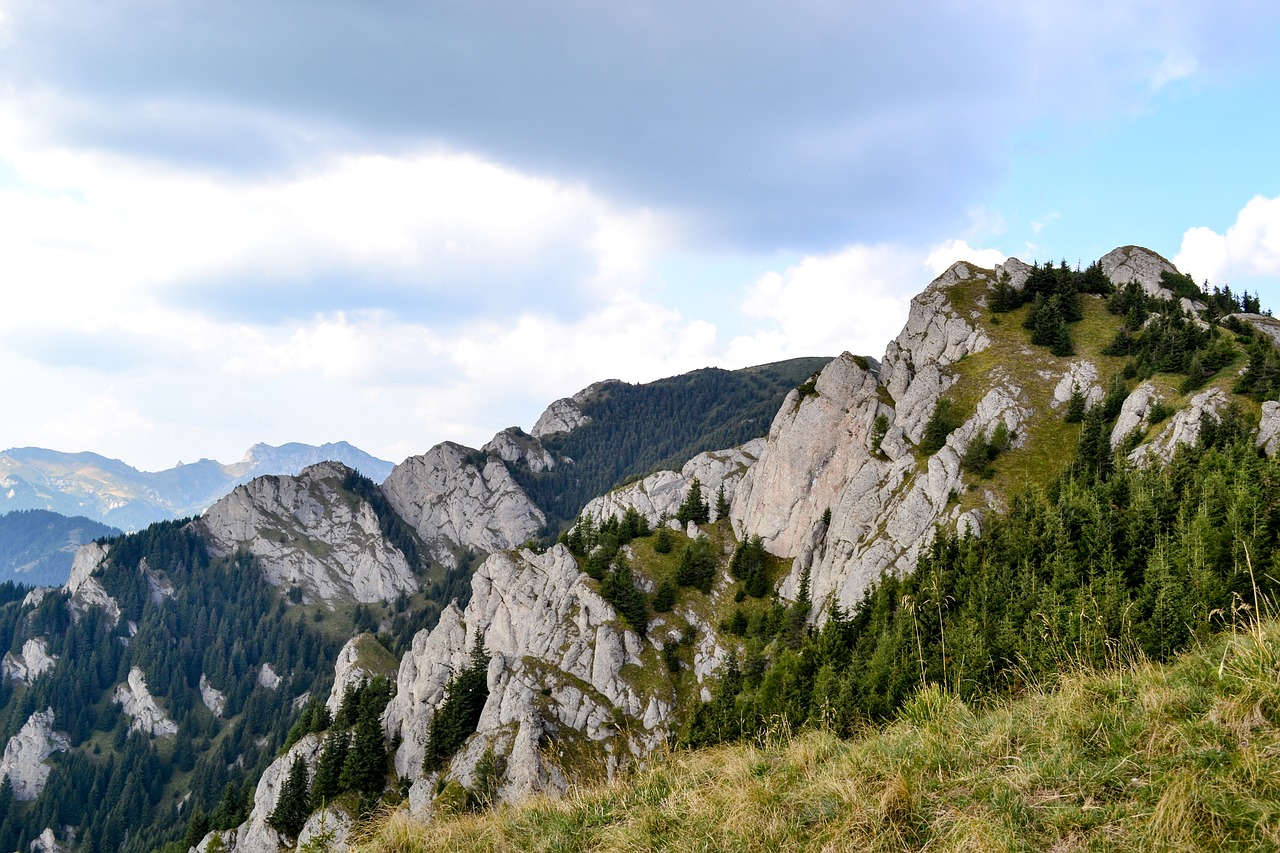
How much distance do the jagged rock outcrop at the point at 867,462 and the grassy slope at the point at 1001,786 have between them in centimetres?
5011

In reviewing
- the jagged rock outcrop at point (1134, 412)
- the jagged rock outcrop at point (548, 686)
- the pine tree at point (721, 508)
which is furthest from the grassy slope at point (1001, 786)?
the pine tree at point (721, 508)

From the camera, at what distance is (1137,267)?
87250 mm

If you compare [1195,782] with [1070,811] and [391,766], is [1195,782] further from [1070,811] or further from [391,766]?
[391,766]

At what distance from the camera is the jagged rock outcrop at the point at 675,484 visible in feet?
436

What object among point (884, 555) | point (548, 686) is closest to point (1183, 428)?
point (884, 555)

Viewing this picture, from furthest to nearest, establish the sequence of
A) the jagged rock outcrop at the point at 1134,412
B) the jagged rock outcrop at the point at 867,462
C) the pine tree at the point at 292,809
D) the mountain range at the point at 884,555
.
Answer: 1. the pine tree at the point at 292,809
2. the jagged rock outcrop at the point at 867,462
3. the jagged rock outcrop at the point at 1134,412
4. the mountain range at the point at 884,555

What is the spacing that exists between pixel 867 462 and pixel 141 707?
224950 mm

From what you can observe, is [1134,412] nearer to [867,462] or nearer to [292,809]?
[867,462]

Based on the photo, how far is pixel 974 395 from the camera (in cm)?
6900

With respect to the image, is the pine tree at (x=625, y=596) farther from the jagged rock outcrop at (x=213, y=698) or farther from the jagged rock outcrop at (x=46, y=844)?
the jagged rock outcrop at (x=213, y=698)

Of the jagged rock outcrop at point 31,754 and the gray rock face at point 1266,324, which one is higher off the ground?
the gray rock face at point 1266,324

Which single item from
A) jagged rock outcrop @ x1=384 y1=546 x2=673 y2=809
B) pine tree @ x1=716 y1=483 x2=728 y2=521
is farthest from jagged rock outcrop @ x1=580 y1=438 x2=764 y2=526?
jagged rock outcrop @ x1=384 y1=546 x2=673 y2=809

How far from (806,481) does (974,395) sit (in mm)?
22198

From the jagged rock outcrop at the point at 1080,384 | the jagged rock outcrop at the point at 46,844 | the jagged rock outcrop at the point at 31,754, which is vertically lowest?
the jagged rock outcrop at the point at 46,844
